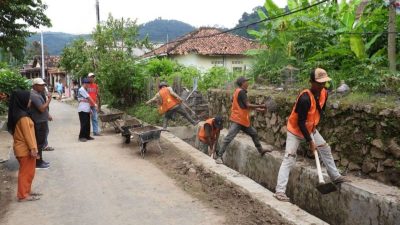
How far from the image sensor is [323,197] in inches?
260

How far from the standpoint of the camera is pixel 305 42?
12078 millimetres

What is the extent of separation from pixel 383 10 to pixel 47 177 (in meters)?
8.78

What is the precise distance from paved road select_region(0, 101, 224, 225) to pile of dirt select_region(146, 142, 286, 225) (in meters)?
0.19

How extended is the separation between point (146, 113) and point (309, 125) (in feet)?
34.5

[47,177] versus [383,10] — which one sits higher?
[383,10]

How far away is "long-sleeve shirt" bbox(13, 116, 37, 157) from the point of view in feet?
19.9

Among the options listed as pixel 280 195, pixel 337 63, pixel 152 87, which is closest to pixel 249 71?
pixel 337 63

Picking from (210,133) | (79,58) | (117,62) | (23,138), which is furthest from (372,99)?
(79,58)

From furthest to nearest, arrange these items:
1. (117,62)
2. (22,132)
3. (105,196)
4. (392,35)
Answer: (117,62) → (392,35) → (105,196) → (22,132)

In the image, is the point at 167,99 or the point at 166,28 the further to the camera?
the point at 166,28

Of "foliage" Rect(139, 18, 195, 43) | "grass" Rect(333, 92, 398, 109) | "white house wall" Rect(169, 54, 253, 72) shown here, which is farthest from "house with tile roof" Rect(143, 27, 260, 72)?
"foliage" Rect(139, 18, 195, 43)

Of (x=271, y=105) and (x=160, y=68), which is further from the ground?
(x=160, y=68)

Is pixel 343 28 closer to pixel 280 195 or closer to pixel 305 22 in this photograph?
pixel 305 22

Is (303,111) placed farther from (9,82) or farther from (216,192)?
(9,82)
